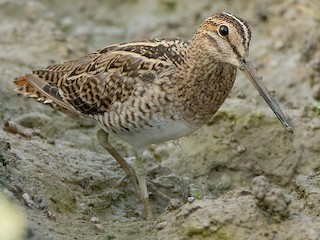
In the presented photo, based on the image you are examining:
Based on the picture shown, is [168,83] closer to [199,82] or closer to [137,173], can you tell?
[199,82]

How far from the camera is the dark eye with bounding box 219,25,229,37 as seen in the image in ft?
17.4

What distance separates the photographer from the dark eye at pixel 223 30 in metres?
5.32

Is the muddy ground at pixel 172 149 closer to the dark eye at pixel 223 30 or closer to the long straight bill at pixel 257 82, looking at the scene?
the long straight bill at pixel 257 82

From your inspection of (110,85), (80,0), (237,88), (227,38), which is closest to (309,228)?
(227,38)

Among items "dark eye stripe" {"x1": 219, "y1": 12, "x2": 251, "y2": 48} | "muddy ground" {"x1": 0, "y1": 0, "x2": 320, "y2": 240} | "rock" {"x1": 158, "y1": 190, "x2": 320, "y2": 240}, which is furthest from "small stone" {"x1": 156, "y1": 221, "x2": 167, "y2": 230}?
"dark eye stripe" {"x1": 219, "y1": 12, "x2": 251, "y2": 48}

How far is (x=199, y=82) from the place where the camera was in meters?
5.57

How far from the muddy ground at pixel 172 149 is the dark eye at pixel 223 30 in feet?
3.37

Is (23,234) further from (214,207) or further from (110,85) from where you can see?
(110,85)

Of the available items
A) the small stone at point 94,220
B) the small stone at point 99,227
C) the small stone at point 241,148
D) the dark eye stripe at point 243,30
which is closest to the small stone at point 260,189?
the dark eye stripe at point 243,30

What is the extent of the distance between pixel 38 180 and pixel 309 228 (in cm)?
193

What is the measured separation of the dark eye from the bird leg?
119 cm

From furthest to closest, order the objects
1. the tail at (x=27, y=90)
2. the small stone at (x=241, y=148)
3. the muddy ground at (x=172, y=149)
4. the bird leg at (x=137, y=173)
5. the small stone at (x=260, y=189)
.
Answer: the small stone at (x=241, y=148), the tail at (x=27, y=90), the bird leg at (x=137, y=173), the muddy ground at (x=172, y=149), the small stone at (x=260, y=189)

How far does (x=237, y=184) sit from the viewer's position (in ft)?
21.5

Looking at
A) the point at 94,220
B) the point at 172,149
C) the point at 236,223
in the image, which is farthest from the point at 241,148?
the point at 236,223
